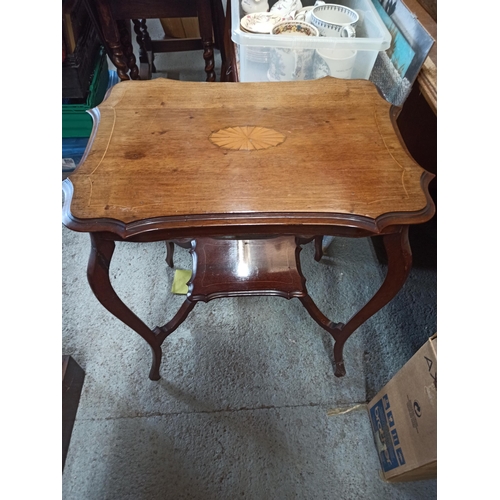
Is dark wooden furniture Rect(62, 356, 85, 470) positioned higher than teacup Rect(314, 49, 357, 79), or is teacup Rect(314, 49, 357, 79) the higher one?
teacup Rect(314, 49, 357, 79)

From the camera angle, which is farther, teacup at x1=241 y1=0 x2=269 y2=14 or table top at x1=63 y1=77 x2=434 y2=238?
teacup at x1=241 y1=0 x2=269 y2=14

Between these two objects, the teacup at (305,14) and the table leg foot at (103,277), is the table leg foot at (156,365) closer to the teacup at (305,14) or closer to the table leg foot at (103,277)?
the table leg foot at (103,277)

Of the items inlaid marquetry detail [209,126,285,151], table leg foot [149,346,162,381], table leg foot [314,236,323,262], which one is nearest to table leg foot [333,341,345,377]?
table leg foot [314,236,323,262]

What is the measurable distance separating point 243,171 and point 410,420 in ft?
2.02

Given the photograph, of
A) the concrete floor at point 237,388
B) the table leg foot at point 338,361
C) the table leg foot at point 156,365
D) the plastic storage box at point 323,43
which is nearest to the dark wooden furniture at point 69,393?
the concrete floor at point 237,388

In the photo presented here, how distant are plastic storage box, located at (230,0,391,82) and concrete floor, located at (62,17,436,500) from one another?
633 millimetres

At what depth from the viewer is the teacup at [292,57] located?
877 mm

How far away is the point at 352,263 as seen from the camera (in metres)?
1.27

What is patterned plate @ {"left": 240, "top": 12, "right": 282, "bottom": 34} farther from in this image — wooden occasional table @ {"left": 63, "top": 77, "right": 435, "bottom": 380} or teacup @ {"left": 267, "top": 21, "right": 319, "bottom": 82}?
wooden occasional table @ {"left": 63, "top": 77, "right": 435, "bottom": 380}

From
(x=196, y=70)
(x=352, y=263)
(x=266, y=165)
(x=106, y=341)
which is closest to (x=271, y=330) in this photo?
(x=352, y=263)

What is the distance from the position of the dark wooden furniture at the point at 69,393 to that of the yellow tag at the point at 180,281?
363 mm

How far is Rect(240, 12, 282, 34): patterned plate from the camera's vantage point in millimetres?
910

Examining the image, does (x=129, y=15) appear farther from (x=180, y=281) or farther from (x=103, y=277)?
(x=103, y=277)

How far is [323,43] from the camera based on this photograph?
0.84 m
